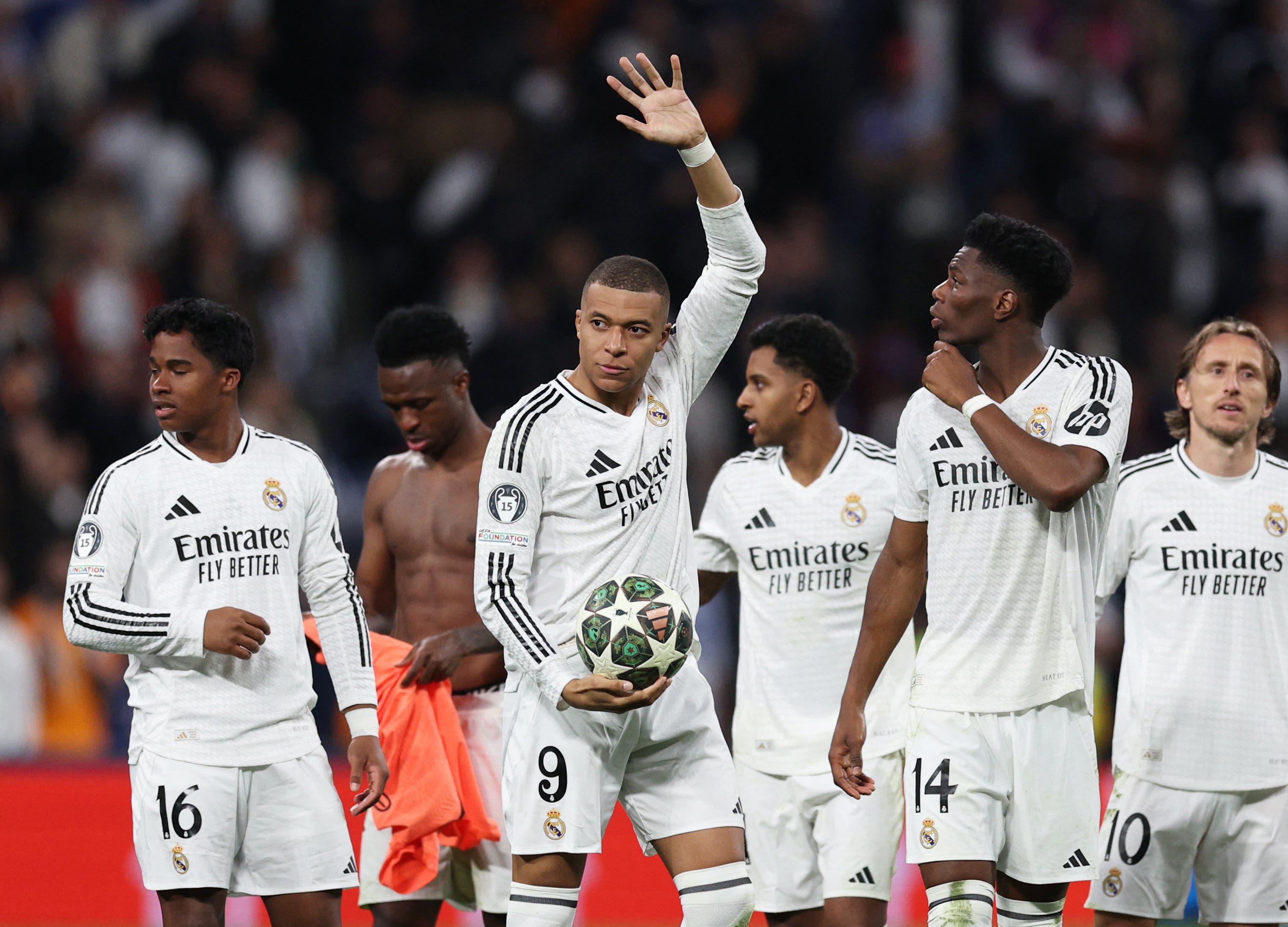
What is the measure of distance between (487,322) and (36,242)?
3674 mm

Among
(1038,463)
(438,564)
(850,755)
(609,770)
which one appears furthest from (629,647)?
(438,564)

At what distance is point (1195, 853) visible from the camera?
21.3ft

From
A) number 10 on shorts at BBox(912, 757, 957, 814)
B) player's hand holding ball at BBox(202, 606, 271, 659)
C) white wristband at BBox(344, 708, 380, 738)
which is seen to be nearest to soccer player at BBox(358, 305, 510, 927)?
white wristband at BBox(344, 708, 380, 738)

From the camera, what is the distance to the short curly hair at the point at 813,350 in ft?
23.5

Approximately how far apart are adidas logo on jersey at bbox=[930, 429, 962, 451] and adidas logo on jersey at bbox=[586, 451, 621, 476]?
42.0 inches

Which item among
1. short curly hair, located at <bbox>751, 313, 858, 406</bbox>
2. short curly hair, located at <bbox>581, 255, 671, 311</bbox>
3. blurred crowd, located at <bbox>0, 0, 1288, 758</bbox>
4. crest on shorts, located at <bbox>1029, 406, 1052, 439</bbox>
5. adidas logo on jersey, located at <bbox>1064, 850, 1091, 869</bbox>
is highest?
blurred crowd, located at <bbox>0, 0, 1288, 758</bbox>

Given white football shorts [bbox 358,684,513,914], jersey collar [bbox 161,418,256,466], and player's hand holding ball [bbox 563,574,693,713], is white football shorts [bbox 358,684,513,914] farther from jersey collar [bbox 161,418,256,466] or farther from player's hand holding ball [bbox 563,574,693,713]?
player's hand holding ball [bbox 563,574,693,713]

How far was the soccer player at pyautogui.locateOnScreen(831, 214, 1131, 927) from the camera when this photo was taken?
547 cm

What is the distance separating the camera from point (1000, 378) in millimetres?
5766

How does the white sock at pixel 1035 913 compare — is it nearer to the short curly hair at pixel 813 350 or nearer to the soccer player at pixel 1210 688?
the soccer player at pixel 1210 688

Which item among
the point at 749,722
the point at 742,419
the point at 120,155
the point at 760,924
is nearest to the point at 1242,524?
the point at 749,722

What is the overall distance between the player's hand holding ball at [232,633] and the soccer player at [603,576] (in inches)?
30.1

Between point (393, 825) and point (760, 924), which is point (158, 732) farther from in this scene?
point (760, 924)

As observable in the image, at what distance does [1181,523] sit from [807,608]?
148 cm
